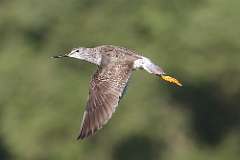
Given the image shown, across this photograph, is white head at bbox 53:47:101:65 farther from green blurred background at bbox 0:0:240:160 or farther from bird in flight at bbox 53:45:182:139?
green blurred background at bbox 0:0:240:160

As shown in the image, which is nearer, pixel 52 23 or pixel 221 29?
pixel 221 29

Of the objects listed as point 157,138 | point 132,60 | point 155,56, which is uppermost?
point 155,56

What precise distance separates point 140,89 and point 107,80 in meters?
9.31

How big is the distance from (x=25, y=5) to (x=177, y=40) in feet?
11.1

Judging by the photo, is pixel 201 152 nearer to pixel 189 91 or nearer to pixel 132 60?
pixel 189 91

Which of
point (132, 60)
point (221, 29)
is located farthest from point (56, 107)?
point (132, 60)

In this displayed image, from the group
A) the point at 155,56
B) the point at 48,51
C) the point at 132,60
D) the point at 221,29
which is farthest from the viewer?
the point at 48,51

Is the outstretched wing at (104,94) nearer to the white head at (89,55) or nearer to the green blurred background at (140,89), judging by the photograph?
the white head at (89,55)

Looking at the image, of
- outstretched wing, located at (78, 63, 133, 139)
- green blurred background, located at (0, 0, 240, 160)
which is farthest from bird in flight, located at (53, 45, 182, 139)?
green blurred background, located at (0, 0, 240, 160)

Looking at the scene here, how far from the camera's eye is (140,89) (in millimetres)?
20953

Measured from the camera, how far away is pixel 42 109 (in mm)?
21734

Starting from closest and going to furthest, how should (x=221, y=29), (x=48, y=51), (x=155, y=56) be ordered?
1. (x=221, y=29)
2. (x=155, y=56)
3. (x=48, y=51)

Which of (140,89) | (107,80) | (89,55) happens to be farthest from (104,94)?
(140,89)

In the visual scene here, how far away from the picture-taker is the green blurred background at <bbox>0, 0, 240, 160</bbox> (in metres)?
20.8
